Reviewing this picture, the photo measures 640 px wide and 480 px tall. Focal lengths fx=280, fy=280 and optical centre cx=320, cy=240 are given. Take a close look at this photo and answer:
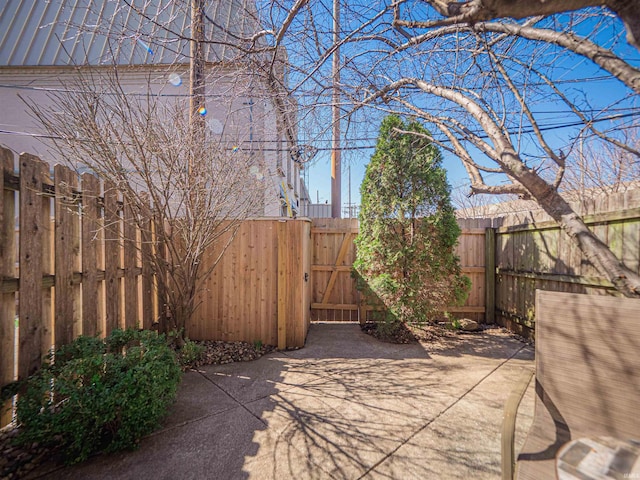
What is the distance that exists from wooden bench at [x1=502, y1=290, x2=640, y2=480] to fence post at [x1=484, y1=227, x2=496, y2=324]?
13.0 ft

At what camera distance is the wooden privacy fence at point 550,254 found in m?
2.96

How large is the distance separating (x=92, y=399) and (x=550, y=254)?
5.29 meters

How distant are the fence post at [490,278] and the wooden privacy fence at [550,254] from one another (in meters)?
0.07

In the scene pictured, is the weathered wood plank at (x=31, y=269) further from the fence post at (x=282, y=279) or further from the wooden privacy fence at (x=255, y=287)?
the fence post at (x=282, y=279)

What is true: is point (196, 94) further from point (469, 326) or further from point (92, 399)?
point (469, 326)

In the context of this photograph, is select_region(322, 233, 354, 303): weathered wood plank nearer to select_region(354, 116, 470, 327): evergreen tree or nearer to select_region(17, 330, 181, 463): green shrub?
select_region(354, 116, 470, 327): evergreen tree

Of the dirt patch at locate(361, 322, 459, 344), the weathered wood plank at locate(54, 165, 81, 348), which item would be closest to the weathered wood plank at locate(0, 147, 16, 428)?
the weathered wood plank at locate(54, 165, 81, 348)

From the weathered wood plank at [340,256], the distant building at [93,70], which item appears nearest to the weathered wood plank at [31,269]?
the distant building at [93,70]

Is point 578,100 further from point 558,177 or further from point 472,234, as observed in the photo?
point 472,234

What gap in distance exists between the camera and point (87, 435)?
1776mm

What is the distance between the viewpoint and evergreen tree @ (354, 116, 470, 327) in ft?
14.1

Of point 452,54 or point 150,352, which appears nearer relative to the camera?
point 150,352

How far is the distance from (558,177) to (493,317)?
398 cm

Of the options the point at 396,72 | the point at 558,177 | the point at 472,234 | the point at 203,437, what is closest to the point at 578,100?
the point at 558,177
